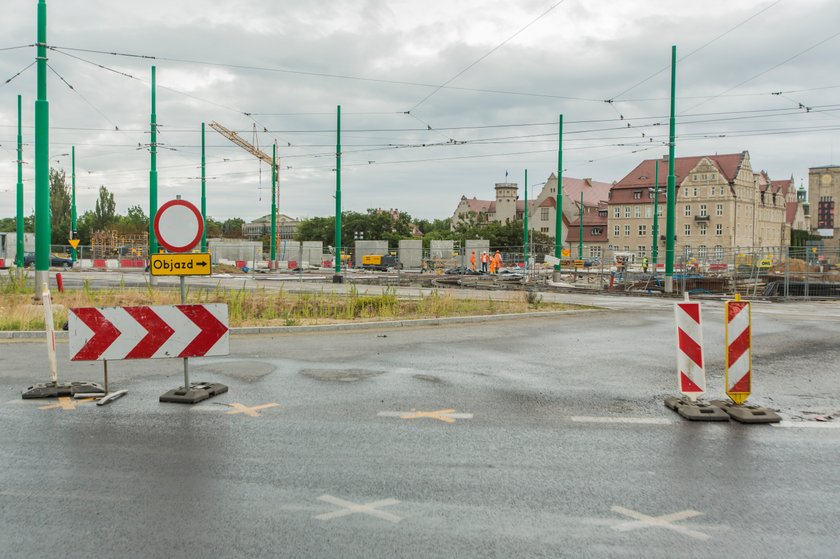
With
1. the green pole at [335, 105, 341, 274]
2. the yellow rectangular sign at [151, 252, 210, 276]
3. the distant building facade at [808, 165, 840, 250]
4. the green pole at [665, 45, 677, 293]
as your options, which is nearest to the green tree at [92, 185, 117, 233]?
the green pole at [335, 105, 341, 274]

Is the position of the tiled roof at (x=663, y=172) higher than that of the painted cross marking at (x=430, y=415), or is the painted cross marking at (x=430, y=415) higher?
the tiled roof at (x=663, y=172)

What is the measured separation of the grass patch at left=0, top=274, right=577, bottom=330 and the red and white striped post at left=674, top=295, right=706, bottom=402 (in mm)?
9158

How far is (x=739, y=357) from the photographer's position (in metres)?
7.18

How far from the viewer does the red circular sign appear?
8.13 m

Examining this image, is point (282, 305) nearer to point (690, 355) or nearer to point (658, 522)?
point (690, 355)

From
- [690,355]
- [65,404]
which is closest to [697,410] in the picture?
[690,355]

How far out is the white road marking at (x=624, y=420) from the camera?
6848 millimetres

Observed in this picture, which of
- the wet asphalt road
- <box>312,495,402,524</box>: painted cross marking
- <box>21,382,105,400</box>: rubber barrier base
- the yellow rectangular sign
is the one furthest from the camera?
the yellow rectangular sign

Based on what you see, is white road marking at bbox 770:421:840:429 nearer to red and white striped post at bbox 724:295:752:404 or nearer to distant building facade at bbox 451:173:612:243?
red and white striped post at bbox 724:295:752:404

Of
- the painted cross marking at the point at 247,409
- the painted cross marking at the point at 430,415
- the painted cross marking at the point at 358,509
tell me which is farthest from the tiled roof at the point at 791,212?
the painted cross marking at the point at 358,509

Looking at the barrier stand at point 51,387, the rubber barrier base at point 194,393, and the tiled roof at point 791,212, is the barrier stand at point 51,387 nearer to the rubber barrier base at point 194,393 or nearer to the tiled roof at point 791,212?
the rubber barrier base at point 194,393

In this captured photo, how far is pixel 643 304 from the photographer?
75.3 ft

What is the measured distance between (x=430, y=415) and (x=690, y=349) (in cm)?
282

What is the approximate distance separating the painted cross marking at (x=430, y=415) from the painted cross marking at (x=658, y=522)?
2624 mm
